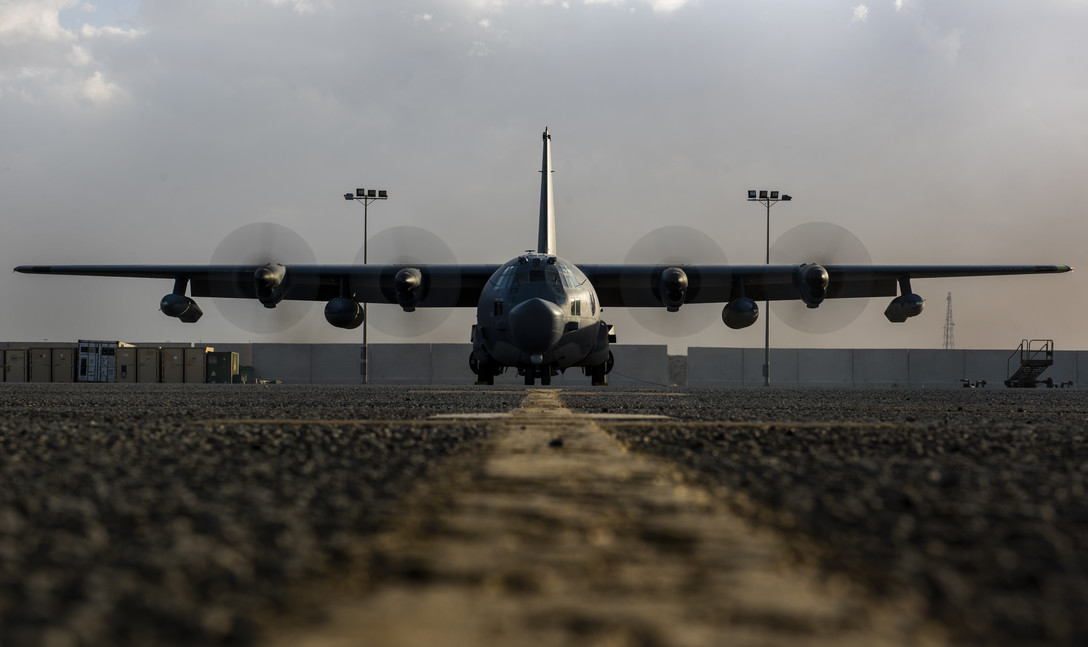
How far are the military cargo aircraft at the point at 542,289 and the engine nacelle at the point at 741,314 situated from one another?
0.03 m

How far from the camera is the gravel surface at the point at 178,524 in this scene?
55.6 inches

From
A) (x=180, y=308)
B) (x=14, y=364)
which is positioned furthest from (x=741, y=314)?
(x=14, y=364)

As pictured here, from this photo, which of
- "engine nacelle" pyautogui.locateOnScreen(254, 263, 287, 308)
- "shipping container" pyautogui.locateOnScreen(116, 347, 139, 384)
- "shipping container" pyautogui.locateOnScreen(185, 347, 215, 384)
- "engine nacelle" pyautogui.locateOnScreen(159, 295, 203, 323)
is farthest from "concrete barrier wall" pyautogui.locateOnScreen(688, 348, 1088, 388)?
"engine nacelle" pyautogui.locateOnScreen(159, 295, 203, 323)

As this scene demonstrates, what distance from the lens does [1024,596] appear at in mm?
1579

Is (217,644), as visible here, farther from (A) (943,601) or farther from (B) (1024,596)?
(B) (1024,596)

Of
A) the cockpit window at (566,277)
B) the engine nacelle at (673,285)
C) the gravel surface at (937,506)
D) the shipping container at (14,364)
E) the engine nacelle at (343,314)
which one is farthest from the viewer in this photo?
the shipping container at (14,364)

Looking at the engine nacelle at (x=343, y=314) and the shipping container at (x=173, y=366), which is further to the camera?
the shipping container at (x=173, y=366)

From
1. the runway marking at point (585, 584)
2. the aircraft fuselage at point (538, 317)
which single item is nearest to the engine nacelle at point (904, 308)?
the aircraft fuselage at point (538, 317)

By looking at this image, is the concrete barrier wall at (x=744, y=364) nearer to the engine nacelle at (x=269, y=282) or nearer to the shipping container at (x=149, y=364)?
the shipping container at (x=149, y=364)

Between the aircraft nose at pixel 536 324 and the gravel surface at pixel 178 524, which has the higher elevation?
the aircraft nose at pixel 536 324

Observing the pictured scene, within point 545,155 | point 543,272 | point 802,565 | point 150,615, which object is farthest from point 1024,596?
point 545,155

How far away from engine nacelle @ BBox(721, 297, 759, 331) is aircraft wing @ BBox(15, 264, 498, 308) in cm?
675

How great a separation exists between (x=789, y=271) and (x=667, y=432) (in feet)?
72.0

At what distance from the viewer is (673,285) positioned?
2438 cm
